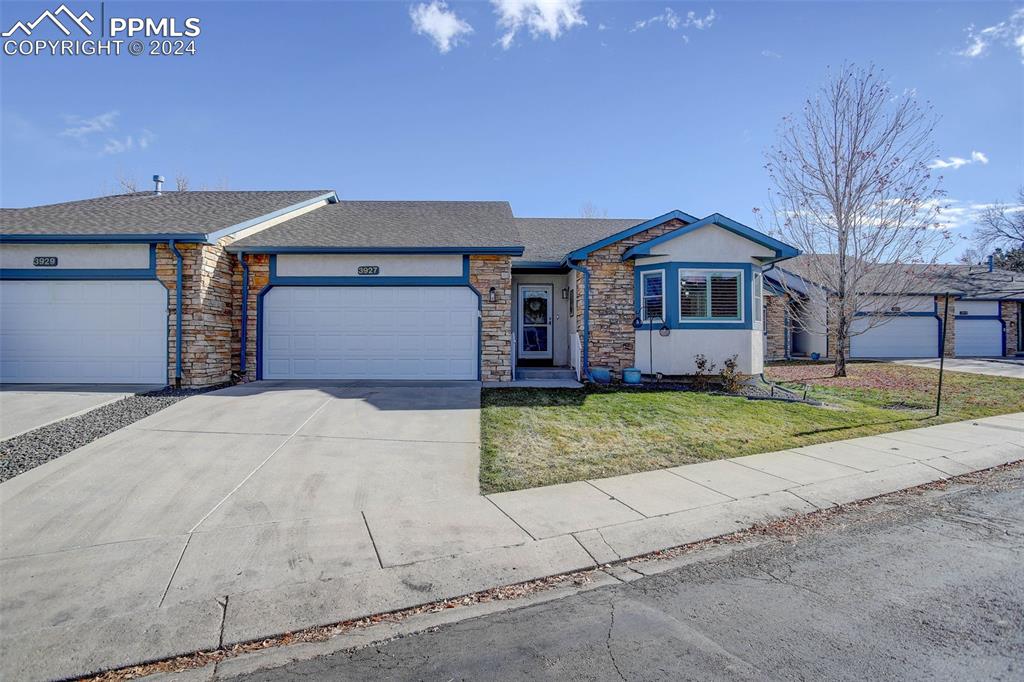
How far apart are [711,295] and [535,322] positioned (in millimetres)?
4910

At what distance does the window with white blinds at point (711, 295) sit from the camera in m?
12.4

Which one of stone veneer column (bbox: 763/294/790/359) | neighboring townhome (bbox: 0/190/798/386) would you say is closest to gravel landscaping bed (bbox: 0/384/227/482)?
neighboring townhome (bbox: 0/190/798/386)

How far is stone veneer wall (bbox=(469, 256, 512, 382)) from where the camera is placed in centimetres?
1225

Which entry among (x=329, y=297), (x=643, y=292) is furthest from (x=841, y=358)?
(x=329, y=297)

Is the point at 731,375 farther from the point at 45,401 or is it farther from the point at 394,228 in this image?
the point at 45,401

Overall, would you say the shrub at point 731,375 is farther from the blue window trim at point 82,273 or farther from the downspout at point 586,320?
the blue window trim at point 82,273

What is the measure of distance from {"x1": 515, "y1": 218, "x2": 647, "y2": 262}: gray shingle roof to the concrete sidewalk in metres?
9.29

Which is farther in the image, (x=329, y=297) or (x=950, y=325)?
(x=950, y=325)

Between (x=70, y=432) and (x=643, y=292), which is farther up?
(x=643, y=292)

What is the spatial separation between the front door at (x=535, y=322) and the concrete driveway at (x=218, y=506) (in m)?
6.78

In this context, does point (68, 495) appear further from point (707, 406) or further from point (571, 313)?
point (571, 313)

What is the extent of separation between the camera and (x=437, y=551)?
4.22m

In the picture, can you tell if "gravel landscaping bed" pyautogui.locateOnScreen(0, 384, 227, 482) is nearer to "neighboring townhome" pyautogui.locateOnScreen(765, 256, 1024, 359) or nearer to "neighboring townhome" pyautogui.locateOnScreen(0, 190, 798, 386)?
"neighboring townhome" pyautogui.locateOnScreen(0, 190, 798, 386)

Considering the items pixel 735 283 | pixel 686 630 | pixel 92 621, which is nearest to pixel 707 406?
pixel 735 283
